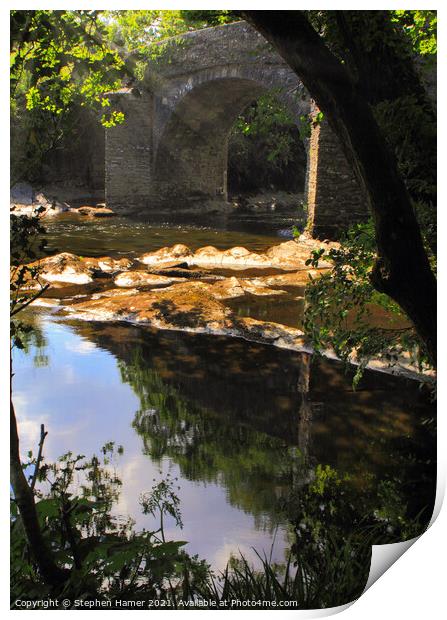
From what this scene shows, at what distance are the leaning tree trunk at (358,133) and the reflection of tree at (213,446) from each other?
1192 mm

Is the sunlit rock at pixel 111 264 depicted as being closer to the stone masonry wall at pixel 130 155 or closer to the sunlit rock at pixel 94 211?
the sunlit rock at pixel 94 211

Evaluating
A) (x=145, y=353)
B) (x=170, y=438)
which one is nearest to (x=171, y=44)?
(x=145, y=353)

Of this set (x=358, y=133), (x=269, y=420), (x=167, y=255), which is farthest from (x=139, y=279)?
(x=358, y=133)

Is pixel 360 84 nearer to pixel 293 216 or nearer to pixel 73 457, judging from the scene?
pixel 73 457

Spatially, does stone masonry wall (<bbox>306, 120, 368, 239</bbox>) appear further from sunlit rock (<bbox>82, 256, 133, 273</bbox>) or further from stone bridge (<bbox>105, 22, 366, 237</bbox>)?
sunlit rock (<bbox>82, 256, 133, 273</bbox>)

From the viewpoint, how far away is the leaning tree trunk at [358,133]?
8.22 feet

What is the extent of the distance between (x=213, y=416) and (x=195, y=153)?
1756 millimetres

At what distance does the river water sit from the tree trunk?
259mm

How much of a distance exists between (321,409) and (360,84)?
238cm

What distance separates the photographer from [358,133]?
250cm

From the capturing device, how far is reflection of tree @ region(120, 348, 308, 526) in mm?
3096

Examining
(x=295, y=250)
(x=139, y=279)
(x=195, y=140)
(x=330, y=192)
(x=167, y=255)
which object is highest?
(x=195, y=140)

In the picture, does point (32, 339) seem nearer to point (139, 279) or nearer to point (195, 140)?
point (195, 140)

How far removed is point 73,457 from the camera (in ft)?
9.41
